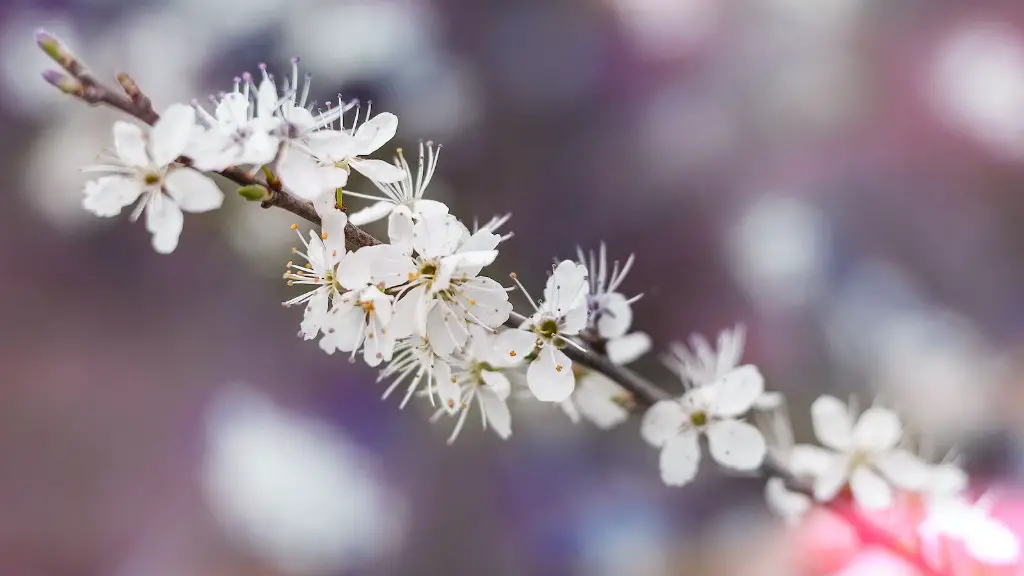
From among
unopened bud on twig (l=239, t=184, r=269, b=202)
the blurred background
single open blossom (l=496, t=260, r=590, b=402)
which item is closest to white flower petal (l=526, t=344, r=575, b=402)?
single open blossom (l=496, t=260, r=590, b=402)

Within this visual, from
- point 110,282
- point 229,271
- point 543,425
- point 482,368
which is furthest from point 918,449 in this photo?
point 110,282

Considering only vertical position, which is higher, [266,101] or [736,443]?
[266,101]

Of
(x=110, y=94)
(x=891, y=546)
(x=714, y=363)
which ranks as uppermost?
(x=110, y=94)

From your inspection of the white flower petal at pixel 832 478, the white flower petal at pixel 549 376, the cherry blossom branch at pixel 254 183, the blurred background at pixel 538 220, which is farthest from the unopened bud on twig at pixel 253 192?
the blurred background at pixel 538 220

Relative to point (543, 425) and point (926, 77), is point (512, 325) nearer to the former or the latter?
point (543, 425)

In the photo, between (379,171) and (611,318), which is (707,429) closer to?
(611,318)

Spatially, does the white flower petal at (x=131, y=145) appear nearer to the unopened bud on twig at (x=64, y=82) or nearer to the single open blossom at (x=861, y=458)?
the unopened bud on twig at (x=64, y=82)

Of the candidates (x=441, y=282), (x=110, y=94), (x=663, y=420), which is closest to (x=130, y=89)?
(x=110, y=94)
